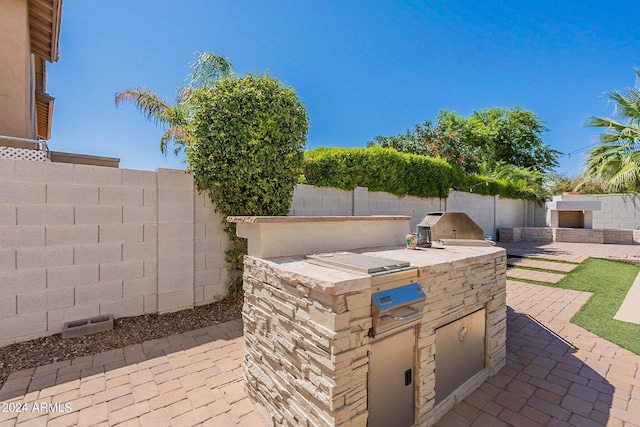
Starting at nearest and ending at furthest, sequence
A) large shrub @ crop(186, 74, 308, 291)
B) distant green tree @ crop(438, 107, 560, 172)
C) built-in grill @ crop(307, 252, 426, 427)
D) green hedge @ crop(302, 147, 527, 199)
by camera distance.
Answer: built-in grill @ crop(307, 252, 426, 427) < large shrub @ crop(186, 74, 308, 291) < green hedge @ crop(302, 147, 527, 199) < distant green tree @ crop(438, 107, 560, 172)

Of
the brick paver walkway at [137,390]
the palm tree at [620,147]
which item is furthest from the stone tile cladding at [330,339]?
the palm tree at [620,147]

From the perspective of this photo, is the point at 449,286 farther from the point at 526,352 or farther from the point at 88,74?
the point at 88,74

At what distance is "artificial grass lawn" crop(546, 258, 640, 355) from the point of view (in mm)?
4340

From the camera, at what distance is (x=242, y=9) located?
6.65m

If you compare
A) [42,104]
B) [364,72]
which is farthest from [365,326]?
[42,104]

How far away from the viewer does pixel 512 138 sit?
81.2 feet

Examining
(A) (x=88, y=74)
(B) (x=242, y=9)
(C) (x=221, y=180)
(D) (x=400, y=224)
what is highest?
(B) (x=242, y=9)

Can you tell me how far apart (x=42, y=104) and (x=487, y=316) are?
48.2 feet

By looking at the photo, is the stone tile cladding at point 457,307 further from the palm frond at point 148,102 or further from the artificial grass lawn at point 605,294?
the palm frond at point 148,102

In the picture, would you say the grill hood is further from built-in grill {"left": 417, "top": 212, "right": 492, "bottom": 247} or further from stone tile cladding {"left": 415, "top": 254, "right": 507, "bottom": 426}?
stone tile cladding {"left": 415, "top": 254, "right": 507, "bottom": 426}

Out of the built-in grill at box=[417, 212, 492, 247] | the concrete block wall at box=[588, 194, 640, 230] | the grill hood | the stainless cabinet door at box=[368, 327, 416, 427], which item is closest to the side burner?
the stainless cabinet door at box=[368, 327, 416, 427]

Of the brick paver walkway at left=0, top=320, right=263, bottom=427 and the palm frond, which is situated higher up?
the palm frond

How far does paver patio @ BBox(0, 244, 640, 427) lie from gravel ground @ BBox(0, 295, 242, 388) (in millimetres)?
207

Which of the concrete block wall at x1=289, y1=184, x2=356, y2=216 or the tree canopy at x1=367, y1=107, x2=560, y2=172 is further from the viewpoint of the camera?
the tree canopy at x1=367, y1=107, x2=560, y2=172
